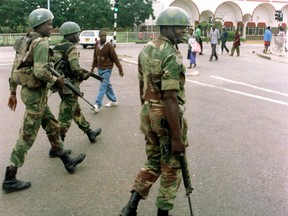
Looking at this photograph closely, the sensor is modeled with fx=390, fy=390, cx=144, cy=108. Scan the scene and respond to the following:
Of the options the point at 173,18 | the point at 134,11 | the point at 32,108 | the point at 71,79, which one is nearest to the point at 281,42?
the point at 71,79

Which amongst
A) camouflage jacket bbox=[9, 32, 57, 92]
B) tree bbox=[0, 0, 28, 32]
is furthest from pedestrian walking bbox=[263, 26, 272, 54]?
tree bbox=[0, 0, 28, 32]

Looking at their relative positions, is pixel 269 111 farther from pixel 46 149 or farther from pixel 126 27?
pixel 126 27

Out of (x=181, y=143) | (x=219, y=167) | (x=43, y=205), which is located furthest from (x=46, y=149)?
(x=181, y=143)

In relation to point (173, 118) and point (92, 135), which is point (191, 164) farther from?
point (173, 118)

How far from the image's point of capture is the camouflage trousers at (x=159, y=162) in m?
3.21

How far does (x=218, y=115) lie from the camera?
772 cm

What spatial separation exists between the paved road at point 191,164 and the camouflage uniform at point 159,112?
425 mm

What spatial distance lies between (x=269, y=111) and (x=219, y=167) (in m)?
3.88

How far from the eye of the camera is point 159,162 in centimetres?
343

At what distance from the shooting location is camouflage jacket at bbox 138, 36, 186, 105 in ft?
9.78

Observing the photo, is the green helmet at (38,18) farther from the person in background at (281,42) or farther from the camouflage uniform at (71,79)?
the person in background at (281,42)

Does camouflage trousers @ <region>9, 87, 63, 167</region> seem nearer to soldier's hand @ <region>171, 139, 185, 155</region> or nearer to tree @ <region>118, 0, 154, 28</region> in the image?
soldier's hand @ <region>171, 139, 185, 155</region>

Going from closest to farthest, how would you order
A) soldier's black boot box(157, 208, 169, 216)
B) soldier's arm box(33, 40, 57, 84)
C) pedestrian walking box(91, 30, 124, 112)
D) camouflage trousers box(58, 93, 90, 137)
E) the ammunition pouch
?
1. soldier's black boot box(157, 208, 169, 216)
2. soldier's arm box(33, 40, 57, 84)
3. the ammunition pouch
4. camouflage trousers box(58, 93, 90, 137)
5. pedestrian walking box(91, 30, 124, 112)

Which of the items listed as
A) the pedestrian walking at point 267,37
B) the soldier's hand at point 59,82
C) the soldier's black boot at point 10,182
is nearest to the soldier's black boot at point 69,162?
the soldier's black boot at point 10,182
